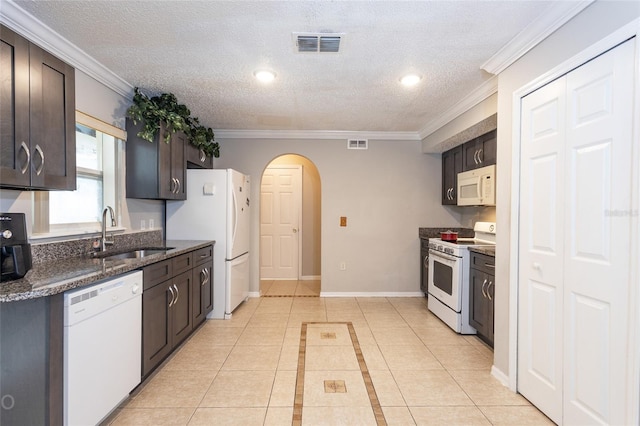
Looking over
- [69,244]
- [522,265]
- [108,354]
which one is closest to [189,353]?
[108,354]

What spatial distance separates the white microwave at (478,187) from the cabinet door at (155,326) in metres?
3.26

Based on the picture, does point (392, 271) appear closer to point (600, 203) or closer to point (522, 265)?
point (522, 265)

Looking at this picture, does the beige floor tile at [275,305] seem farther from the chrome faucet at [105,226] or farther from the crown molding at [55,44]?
the crown molding at [55,44]

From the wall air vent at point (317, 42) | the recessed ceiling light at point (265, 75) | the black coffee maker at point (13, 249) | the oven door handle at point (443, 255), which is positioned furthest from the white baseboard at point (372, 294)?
the black coffee maker at point (13, 249)

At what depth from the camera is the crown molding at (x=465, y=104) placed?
294 centimetres

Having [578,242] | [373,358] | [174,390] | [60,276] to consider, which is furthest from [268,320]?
[578,242]

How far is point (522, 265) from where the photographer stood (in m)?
2.21

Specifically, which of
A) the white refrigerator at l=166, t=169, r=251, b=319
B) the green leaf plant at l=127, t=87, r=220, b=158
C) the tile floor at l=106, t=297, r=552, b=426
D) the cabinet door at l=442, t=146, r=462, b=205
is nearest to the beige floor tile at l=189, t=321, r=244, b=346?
the tile floor at l=106, t=297, r=552, b=426

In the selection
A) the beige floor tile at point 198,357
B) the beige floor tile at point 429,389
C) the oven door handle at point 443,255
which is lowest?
the beige floor tile at point 198,357

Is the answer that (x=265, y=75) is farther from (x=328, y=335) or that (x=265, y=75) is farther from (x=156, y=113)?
(x=328, y=335)

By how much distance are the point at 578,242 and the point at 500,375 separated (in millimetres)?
1244

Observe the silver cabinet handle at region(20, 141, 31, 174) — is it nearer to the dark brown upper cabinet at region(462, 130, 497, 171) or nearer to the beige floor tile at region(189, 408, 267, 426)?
the beige floor tile at region(189, 408, 267, 426)

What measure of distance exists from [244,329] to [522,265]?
267 cm

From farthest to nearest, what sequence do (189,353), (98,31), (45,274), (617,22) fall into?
1. (189,353)
2. (98,31)
3. (45,274)
4. (617,22)
